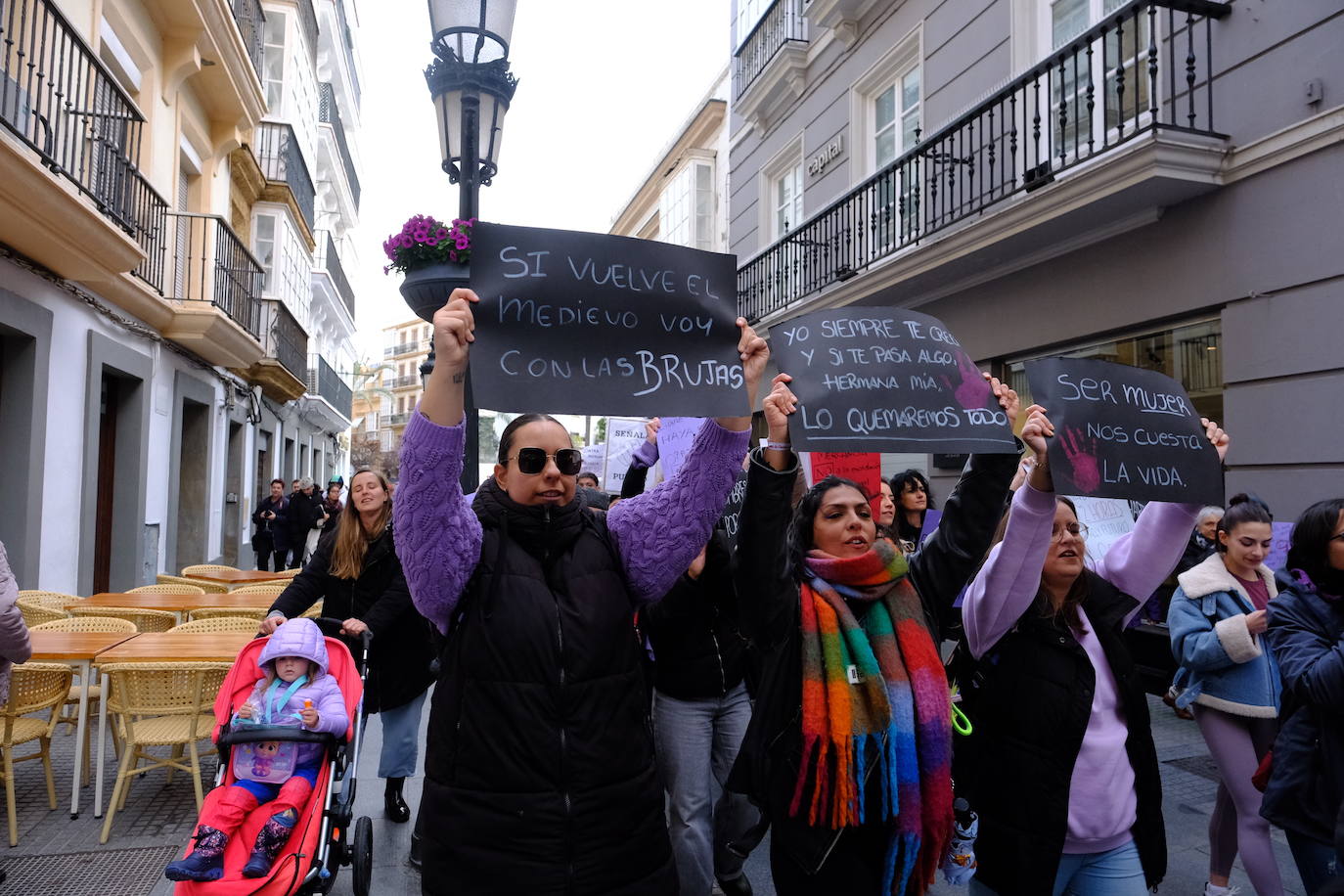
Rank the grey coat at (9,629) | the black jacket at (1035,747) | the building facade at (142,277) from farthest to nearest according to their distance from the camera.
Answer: the building facade at (142,277), the grey coat at (9,629), the black jacket at (1035,747)

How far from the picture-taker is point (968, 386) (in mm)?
2984

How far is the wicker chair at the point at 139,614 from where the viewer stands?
21.1ft

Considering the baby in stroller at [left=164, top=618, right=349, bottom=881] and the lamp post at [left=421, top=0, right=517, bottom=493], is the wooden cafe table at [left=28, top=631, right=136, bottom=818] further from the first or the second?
the lamp post at [left=421, top=0, right=517, bottom=493]

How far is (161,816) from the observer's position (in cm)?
507

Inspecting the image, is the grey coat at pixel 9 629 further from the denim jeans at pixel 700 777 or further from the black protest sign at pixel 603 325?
the black protest sign at pixel 603 325

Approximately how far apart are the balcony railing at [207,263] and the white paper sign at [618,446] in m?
7.34

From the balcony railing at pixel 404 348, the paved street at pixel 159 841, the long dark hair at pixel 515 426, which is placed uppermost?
the balcony railing at pixel 404 348

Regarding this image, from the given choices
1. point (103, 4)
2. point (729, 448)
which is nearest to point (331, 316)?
point (103, 4)

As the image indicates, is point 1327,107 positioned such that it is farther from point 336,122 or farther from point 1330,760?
point 336,122

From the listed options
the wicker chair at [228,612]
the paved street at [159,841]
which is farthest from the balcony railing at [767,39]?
the paved street at [159,841]

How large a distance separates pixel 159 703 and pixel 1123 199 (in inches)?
295

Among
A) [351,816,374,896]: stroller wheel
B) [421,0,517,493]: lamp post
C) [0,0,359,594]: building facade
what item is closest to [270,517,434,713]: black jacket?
[351,816,374,896]: stroller wheel

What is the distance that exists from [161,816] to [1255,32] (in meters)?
8.85

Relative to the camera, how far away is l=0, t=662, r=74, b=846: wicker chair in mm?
4684
